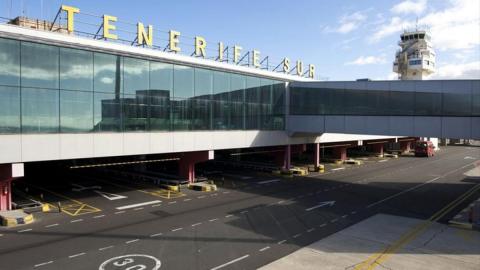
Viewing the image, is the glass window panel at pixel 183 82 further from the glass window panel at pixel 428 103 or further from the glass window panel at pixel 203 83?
the glass window panel at pixel 428 103

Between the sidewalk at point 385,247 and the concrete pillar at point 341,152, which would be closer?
the sidewalk at point 385,247

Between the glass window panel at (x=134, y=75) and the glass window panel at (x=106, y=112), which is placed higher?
the glass window panel at (x=134, y=75)

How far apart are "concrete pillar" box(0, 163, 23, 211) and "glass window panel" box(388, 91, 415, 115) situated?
1400 inches

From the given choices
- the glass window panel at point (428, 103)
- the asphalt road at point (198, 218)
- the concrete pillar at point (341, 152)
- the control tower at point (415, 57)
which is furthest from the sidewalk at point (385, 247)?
the control tower at point (415, 57)

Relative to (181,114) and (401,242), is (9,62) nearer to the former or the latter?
(181,114)

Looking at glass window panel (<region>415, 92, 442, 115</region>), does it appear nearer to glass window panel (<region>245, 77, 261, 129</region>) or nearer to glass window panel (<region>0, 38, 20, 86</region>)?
glass window panel (<region>245, 77, 261, 129</region>)

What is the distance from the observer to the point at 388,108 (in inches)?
1604

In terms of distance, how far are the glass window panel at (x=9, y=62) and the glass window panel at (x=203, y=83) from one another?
55.6ft

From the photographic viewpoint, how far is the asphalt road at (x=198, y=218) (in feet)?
64.7

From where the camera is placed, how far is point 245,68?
44219 mm

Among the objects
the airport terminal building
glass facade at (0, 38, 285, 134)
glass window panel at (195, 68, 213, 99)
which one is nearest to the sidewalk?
the airport terminal building

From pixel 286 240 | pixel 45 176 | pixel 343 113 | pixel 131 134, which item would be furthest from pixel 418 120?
pixel 45 176

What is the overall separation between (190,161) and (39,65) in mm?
18699

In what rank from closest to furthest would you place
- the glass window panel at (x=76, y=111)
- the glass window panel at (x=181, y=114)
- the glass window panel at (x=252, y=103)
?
the glass window panel at (x=76, y=111) < the glass window panel at (x=181, y=114) < the glass window panel at (x=252, y=103)
